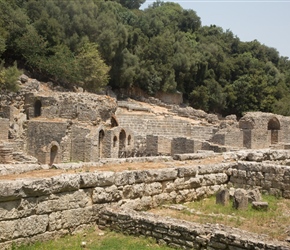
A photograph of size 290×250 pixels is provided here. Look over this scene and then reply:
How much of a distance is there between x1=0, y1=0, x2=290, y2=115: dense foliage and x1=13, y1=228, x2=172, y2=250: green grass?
2495cm

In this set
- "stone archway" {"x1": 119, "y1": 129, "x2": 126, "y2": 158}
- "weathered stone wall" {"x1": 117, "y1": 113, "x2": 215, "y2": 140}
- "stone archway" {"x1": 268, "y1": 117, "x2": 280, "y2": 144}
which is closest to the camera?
"stone archway" {"x1": 119, "y1": 129, "x2": 126, "y2": 158}

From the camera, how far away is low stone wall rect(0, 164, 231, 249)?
6320 millimetres

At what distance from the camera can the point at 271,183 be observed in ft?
33.3

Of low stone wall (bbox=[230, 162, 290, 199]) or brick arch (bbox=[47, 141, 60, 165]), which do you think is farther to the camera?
brick arch (bbox=[47, 141, 60, 165])

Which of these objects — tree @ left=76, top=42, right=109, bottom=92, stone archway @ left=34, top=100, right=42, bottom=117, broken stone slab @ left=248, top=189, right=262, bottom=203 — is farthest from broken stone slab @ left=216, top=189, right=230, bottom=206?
tree @ left=76, top=42, right=109, bottom=92

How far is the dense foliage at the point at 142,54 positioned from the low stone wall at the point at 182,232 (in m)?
24.9

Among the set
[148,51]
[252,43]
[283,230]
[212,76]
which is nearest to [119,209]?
[283,230]

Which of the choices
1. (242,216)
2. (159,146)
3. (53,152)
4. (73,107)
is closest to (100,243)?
(242,216)

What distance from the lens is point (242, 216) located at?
26.7 feet

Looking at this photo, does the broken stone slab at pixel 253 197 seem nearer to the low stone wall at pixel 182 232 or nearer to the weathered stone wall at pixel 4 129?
the low stone wall at pixel 182 232

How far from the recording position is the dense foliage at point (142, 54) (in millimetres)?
A: 38656

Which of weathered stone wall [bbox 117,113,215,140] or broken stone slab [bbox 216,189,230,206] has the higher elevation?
weathered stone wall [bbox 117,113,215,140]

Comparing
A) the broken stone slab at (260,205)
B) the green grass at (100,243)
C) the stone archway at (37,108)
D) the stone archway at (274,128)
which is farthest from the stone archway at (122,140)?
the green grass at (100,243)

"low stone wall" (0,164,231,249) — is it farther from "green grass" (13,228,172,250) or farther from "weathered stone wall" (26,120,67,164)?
"weathered stone wall" (26,120,67,164)
